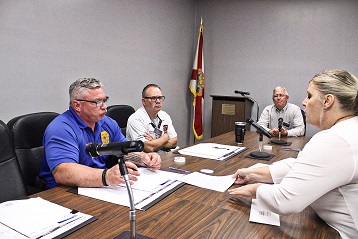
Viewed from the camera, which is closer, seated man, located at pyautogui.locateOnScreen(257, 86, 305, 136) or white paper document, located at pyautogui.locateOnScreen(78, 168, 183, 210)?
white paper document, located at pyautogui.locateOnScreen(78, 168, 183, 210)

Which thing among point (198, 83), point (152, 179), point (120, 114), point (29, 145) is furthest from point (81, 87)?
point (198, 83)

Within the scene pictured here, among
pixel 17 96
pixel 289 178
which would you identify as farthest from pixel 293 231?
pixel 17 96

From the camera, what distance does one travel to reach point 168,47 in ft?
15.0

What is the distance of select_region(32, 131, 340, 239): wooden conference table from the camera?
963 mm

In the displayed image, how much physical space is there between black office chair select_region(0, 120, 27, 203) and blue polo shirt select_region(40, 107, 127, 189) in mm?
149

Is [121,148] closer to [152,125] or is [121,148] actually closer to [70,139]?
[70,139]

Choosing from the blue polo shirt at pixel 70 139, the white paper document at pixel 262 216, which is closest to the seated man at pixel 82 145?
the blue polo shirt at pixel 70 139

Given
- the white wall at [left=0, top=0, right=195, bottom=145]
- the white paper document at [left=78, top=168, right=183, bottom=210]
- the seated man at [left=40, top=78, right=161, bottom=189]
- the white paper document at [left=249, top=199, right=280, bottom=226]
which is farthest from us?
the white wall at [left=0, top=0, right=195, bottom=145]

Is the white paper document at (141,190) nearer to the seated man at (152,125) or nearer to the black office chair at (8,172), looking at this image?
the black office chair at (8,172)

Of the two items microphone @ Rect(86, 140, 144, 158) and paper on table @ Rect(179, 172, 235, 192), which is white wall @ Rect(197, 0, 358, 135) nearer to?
paper on table @ Rect(179, 172, 235, 192)

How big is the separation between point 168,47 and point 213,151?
2.78m

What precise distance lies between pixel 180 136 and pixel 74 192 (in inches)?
160

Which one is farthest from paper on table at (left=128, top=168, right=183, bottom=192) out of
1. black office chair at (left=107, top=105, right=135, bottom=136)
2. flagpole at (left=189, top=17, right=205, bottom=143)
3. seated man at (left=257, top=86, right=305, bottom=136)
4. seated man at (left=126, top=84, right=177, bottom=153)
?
flagpole at (left=189, top=17, right=205, bottom=143)

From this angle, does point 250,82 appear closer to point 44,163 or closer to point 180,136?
point 180,136
